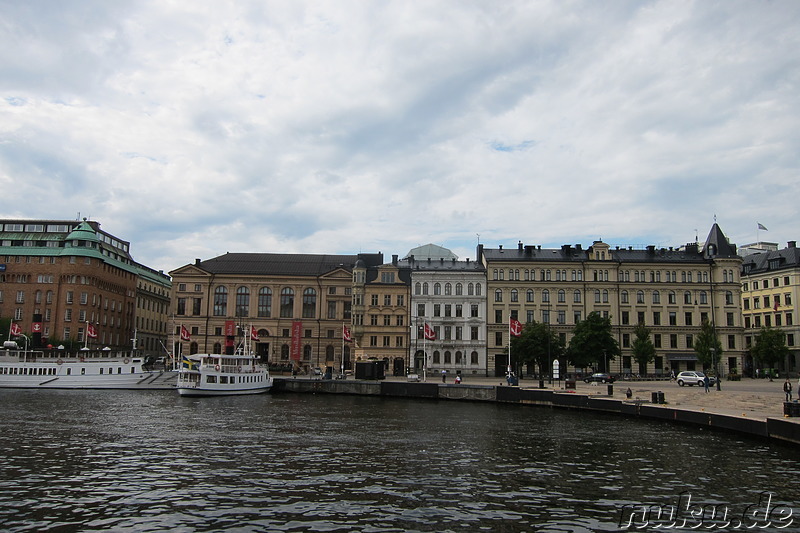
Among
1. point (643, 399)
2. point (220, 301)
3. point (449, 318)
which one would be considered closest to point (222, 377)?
point (220, 301)

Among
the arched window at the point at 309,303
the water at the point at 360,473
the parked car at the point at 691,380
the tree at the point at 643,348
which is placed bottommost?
the water at the point at 360,473

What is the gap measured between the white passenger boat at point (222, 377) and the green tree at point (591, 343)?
44207mm

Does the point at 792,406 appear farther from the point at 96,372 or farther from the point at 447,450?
the point at 96,372

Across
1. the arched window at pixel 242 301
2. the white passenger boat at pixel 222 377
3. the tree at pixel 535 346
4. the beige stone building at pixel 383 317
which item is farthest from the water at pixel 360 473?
the arched window at pixel 242 301

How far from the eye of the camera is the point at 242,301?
4619 inches

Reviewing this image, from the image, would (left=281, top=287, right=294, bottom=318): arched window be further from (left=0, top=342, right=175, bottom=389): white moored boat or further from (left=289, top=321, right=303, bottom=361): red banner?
(left=0, top=342, right=175, bottom=389): white moored boat

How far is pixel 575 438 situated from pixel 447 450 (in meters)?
10.5

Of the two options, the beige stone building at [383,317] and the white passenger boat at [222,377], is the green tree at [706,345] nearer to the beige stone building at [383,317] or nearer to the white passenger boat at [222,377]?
the beige stone building at [383,317]

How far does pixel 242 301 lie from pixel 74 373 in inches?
1409

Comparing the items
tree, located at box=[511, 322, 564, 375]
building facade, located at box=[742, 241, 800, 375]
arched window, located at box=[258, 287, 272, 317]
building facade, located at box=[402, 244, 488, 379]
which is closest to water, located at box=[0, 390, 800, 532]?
tree, located at box=[511, 322, 564, 375]

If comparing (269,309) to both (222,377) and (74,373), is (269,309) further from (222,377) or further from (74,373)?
(222,377)

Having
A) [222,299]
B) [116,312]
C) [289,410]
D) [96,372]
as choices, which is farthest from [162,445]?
[116,312]

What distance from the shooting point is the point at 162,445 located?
1405 inches

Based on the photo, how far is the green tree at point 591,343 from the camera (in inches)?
3509
